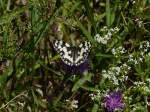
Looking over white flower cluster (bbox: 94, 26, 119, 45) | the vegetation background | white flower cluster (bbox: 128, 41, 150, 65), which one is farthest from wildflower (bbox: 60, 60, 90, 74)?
white flower cluster (bbox: 128, 41, 150, 65)

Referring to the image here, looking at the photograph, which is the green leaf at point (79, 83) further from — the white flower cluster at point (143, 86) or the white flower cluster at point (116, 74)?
the white flower cluster at point (143, 86)

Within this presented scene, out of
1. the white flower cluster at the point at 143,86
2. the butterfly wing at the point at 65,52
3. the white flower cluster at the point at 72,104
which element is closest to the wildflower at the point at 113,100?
the white flower cluster at the point at 143,86

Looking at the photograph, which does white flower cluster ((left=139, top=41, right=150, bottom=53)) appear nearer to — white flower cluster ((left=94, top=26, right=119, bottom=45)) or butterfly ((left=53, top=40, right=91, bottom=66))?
white flower cluster ((left=94, top=26, right=119, bottom=45))

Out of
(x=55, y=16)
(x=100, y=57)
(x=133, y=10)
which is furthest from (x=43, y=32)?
(x=133, y=10)

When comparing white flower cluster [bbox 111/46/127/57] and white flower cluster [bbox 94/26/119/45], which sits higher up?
white flower cluster [bbox 94/26/119/45]

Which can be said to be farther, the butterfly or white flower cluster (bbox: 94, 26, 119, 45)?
white flower cluster (bbox: 94, 26, 119, 45)

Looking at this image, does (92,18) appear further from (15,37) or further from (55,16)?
(15,37)
